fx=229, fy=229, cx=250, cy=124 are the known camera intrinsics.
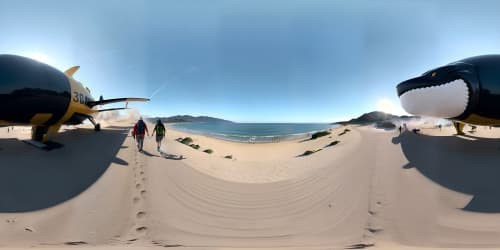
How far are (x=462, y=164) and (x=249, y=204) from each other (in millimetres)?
6833

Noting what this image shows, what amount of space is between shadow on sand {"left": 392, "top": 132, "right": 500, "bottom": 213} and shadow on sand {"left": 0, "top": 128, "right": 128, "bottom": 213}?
948 cm

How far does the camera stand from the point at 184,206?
540 centimetres

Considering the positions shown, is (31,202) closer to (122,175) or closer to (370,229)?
(122,175)

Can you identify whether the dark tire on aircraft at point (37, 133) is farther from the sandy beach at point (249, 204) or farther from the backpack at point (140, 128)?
the backpack at point (140, 128)

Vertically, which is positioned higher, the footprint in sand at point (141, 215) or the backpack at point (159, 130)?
the backpack at point (159, 130)

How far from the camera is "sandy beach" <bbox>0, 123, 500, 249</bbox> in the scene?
420cm

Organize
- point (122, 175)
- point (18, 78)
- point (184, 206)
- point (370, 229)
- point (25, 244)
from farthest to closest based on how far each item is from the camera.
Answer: point (18, 78)
point (122, 175)
point (184, 206)
point (370, 229)
point (25, 244)

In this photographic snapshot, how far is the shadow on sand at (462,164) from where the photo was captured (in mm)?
5574

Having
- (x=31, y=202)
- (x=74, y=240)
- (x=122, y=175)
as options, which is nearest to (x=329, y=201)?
(x=74, y=240)

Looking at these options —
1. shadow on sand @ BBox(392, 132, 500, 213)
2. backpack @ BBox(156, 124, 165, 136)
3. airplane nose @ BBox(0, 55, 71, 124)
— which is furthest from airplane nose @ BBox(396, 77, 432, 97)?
airplane nose @ BBox(0, 55, 71, 124)

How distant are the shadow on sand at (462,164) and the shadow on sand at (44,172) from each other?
31.1 ft

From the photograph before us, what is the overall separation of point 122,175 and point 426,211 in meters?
7.98

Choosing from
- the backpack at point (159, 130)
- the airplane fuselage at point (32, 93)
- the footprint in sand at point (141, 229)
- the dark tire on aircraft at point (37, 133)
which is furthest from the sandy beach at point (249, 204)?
the backpack at point (159, 130)

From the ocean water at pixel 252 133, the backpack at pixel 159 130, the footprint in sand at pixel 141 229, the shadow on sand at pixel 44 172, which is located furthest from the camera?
the ocean water at pixel 252 133
